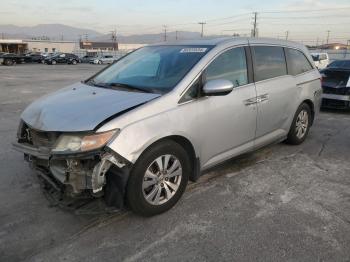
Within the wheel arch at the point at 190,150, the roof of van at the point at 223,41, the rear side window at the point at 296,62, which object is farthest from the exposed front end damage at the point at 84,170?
the rear side window at the point at 296,62

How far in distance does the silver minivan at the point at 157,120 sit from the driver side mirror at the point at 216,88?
10 mm

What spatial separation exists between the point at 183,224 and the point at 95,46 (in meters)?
123

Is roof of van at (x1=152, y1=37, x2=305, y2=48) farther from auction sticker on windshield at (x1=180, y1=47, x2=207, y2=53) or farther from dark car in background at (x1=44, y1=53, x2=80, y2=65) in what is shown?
dark car in background at (x1=44, y1=53, x2=80, y2=65)

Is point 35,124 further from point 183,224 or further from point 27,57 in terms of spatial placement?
point 27,57

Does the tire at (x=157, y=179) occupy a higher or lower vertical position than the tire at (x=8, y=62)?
higher

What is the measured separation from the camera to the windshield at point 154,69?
393 cm

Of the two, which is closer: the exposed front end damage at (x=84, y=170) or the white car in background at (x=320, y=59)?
the exposed front end damage at (x=84, y=170)

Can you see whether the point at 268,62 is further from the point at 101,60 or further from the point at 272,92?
the point at 101,60

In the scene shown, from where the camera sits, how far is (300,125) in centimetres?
593

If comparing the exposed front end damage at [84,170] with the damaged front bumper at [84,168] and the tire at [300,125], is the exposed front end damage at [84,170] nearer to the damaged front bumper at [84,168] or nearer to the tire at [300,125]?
the damaged front bumper at [84,168]

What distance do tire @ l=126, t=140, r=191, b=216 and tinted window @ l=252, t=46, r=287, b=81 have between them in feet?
5.58

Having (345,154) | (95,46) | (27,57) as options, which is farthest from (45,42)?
(345,154)

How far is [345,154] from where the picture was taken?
5.68 meters

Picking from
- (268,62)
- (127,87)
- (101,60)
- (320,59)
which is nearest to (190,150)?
(127,87)
